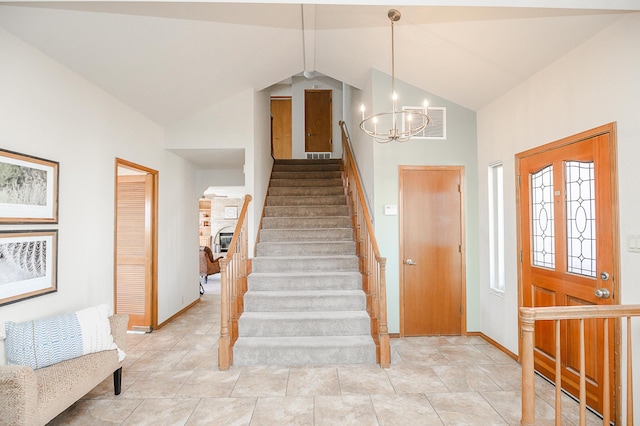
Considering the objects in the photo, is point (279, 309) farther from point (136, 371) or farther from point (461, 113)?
point (461, 113)

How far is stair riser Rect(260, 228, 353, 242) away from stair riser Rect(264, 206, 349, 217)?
48cm

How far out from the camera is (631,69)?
228 centimetres

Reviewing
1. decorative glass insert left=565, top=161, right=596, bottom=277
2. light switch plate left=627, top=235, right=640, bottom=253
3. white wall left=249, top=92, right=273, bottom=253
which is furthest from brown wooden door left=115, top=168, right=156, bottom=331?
light switch plate left=627, top=235, right=640, bottom=253

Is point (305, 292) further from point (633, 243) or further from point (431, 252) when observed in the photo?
point (633, 243)

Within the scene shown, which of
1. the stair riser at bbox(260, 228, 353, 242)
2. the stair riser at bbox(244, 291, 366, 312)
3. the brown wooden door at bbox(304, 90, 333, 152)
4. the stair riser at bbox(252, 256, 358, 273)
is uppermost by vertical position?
the brown wooden door at bbox(304, 90, 333, 152)

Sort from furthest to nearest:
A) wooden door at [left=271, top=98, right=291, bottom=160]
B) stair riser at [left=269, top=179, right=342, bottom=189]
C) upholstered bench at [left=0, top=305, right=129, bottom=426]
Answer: wooden door at [left=271, top=98, right=291, bottom=160]
stair riser at [left=269, top=179, right=342, bottom=189]
upholstered bench at [left=0, top=305, right=129, bottom=426]

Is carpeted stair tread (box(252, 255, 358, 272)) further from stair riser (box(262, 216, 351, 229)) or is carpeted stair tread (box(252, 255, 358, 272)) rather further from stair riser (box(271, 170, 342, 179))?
stair riser (box(271, 170, 342, 179))

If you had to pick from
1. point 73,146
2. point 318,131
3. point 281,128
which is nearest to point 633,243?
point 73,146

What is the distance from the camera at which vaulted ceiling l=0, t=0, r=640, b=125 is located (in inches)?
97.7

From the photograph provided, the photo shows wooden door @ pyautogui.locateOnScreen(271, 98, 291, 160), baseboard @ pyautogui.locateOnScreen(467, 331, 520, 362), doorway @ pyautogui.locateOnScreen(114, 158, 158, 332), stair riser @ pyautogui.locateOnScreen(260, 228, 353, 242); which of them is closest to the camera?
baseboard @ pyautogui.locateOnScreen(467, 331, 520, 362)

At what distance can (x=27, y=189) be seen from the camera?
2537mm

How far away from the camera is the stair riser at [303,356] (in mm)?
3324

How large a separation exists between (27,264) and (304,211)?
338 cm

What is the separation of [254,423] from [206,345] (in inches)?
69.2
